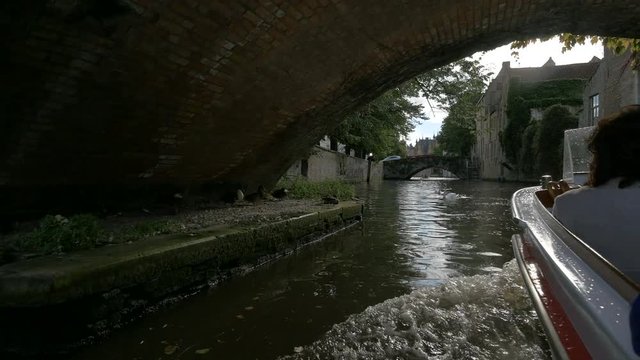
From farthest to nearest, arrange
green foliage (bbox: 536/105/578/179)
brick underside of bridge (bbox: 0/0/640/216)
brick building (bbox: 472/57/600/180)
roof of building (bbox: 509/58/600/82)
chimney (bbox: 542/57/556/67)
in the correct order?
chimney (bbox: 542/57/556/67)
brick building (bbox: 472/57/600/180)
roof of building (bbox: 509/58/600/82)
green foliage (bbox: 536/105/578/179)
brick underside of bridge (bbox: 0/0/640/216)

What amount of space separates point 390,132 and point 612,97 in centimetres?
982

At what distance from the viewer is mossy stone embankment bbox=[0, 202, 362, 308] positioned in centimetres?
291

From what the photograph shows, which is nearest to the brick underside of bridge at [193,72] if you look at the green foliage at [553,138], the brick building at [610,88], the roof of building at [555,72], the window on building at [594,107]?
the brick building at [610,88]

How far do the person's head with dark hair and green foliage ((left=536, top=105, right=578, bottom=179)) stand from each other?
28.0 metres

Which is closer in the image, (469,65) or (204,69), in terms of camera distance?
(204,69)

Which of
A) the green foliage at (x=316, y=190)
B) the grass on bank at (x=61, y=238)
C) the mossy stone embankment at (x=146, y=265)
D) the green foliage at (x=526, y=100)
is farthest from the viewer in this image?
the green foliage at (x=526, y=100)

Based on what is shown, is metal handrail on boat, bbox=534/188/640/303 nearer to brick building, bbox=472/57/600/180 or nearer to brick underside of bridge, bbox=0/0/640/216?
brick underside of bridge, bbox=0/0/640/216

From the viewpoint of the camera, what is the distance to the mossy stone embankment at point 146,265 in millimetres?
2914

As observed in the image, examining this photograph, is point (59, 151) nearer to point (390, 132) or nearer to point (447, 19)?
point (447, 19)

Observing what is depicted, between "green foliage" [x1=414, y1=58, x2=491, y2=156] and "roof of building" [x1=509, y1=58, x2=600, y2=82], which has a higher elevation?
"roof of building" [x1=509, y1=58, x2=600, y2=82]

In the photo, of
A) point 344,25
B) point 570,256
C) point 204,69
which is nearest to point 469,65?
point 344,25

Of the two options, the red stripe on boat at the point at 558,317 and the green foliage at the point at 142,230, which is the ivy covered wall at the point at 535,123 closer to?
the green foliage at the point at 142,230

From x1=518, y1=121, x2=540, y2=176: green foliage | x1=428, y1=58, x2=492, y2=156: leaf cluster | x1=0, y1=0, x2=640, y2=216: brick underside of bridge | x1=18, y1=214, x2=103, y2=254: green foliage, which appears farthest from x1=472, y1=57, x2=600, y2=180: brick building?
x1=18, y1=214, x2=103, y2=254: green foliage

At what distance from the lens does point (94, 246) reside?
3836mm
